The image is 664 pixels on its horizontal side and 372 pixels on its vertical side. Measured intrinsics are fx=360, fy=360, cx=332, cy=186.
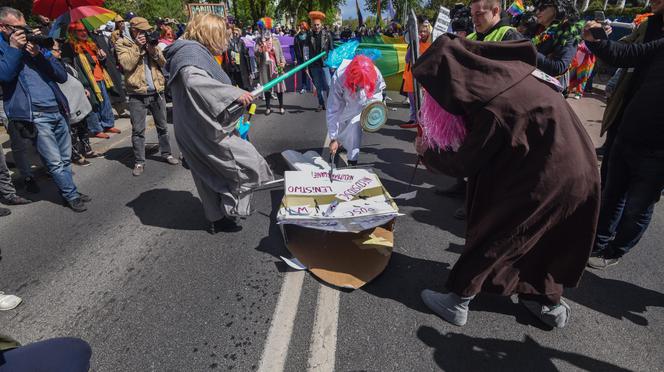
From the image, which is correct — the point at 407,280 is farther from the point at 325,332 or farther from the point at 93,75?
the point at 93,75

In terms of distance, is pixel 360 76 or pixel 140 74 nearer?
pixel 360 76

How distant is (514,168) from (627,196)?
1.52 meters

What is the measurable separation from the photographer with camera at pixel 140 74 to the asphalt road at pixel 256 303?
4.28 ft

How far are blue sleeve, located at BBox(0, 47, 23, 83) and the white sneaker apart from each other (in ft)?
6.36

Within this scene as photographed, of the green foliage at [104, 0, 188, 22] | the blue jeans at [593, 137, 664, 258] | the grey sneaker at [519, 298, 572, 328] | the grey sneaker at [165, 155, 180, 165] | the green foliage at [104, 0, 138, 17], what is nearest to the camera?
the grey sneaker at [519, 298, 572, 328]

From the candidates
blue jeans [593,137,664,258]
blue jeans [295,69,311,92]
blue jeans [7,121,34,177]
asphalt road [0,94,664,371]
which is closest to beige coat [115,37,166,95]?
blue jeans [7,121,34,177]

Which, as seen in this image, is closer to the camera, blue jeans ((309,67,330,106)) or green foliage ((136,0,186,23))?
blue jeans ((309,67,330,106))

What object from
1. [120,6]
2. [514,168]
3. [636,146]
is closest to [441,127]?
[514,168]

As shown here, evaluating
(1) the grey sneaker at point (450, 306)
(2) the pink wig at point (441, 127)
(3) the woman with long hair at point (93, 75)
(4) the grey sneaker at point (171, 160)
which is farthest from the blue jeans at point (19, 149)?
(1) the grey sneaker at point (450, 306)

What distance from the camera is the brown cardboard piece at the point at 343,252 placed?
8.66ft

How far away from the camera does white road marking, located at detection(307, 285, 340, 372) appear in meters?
1.98

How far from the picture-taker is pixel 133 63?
458 centimetres

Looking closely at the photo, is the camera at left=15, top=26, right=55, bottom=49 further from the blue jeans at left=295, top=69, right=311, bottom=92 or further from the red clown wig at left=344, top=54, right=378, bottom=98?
the blue jeans at left=295, top=69, right=311, bottom=92

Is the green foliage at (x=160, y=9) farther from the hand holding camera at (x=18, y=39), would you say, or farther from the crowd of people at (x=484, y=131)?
the hand holding camera at (x=18, y=39)
